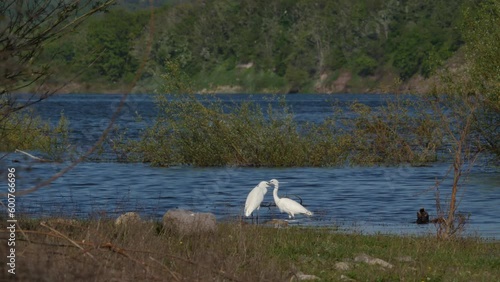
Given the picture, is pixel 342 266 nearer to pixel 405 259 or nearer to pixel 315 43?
pixel 405 259

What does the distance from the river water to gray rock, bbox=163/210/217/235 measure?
4848mm

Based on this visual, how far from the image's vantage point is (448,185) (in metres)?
33.2

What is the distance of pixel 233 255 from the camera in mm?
13180

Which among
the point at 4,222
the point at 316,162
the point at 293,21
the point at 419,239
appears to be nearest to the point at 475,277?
the point at 419,239

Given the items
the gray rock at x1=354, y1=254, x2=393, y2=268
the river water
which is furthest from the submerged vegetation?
the gray rock at x1=354, y1=254, x2=393, y2=268

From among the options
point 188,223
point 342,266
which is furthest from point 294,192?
point 342,266

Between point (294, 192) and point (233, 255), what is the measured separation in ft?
56.4

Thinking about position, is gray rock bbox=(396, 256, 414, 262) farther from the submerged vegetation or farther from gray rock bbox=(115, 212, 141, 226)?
the submerged vegetation

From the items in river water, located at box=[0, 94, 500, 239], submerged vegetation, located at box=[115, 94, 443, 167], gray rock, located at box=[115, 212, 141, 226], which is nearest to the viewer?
gray rock, located at box=[115, 212, 141, 226]

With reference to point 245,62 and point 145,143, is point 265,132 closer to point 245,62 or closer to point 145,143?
point 145,143

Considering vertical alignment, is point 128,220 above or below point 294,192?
above

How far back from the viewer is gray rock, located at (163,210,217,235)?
51.9 ft

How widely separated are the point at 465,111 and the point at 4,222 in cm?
2201

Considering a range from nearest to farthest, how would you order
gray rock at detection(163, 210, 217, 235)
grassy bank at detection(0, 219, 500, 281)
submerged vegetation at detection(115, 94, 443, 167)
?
grassy bank at detection(0, 219, 500, 281), gray rock at detection(163, 210, 217, 235), submerged vegetation at detection(115, 94, 443, 167)
